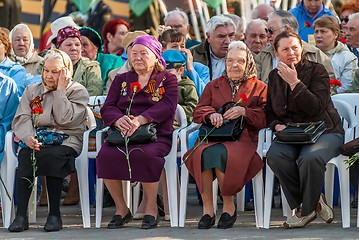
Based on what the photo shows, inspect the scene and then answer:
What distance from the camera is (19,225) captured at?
249 inches

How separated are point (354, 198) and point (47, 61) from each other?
3.04m

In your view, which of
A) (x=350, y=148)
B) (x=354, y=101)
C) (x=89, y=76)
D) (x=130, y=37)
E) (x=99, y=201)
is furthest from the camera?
(x=130, y=37)

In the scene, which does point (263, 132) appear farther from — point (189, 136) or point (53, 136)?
point (53, 136)

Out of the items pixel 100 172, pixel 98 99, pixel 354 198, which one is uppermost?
pixel 98 99

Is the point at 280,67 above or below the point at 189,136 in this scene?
above

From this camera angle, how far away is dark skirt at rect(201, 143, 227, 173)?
6270mm

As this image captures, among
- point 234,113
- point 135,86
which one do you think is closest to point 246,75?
point 234,113

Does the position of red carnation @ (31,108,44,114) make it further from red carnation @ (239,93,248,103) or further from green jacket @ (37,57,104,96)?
red carnation @ (239,93,248,103)

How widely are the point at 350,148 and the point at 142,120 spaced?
1.69m

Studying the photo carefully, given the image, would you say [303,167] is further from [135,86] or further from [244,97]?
[135,86]

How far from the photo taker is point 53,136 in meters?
6.59

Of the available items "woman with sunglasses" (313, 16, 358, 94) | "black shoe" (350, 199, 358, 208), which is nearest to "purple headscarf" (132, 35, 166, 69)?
"woman with sunglasses" (313, 16, 358, 94)

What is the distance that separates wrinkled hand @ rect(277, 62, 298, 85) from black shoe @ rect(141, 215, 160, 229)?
1.54m

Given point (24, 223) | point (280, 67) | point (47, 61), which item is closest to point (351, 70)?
point (280, 67)
